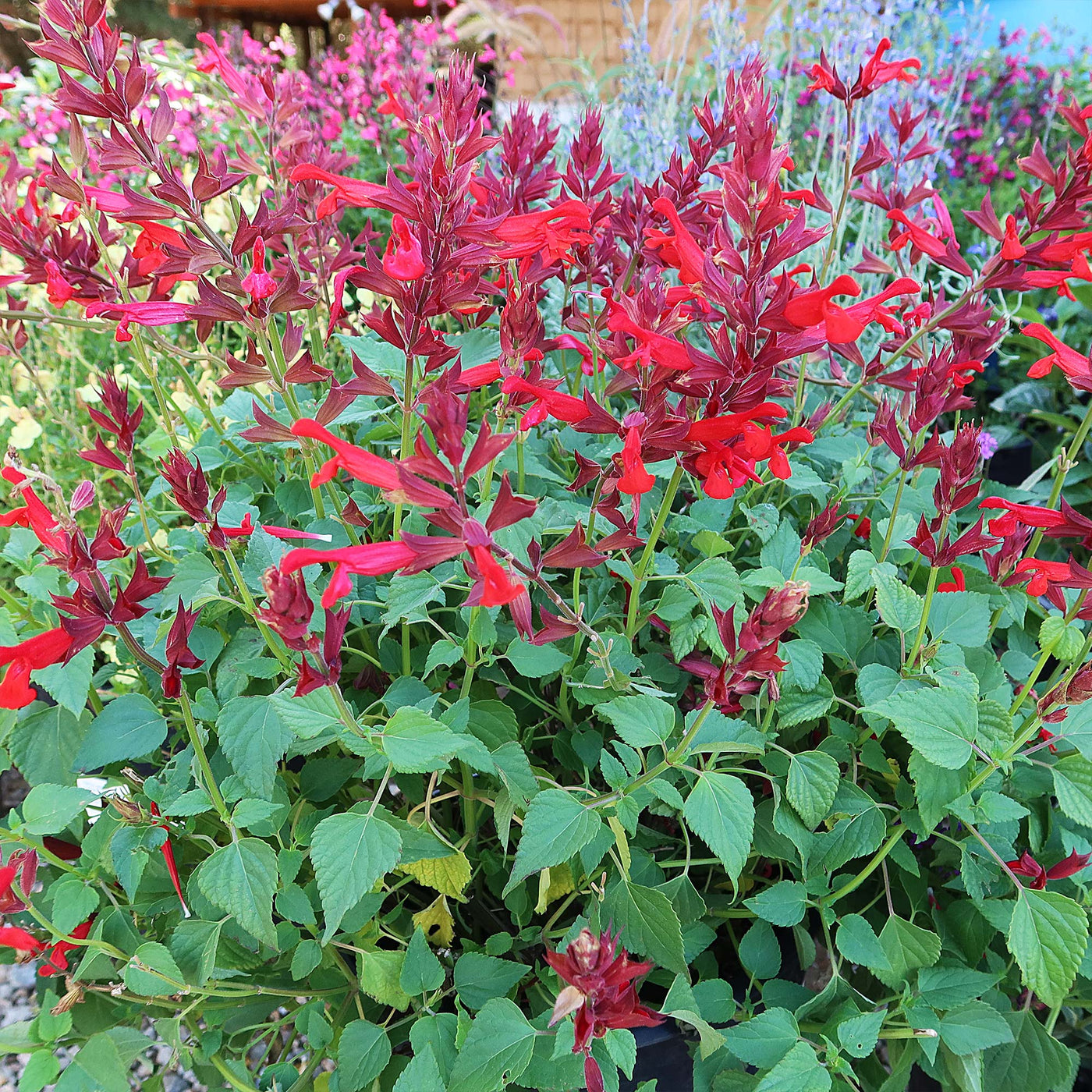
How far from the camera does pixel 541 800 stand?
704 mm

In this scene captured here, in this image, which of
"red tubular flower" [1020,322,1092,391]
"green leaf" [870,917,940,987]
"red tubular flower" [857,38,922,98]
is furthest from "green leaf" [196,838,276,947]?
"red tubular flower" [857,38,922,98]

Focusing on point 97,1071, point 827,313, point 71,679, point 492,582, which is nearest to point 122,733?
point 71,679

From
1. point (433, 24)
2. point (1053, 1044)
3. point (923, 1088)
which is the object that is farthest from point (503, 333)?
point (433, 24)

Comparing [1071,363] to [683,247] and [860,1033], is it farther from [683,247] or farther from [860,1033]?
[860,1033]

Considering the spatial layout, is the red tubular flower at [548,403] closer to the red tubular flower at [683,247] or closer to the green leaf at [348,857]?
the red tubular flower at [683,247]

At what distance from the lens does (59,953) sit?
81 centimetres

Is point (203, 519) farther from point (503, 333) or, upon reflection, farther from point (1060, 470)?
point (1060, 470)

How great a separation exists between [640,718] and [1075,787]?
419 millimetres

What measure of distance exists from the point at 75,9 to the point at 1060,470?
99 cm

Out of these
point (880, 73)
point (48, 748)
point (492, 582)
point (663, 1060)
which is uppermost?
point (880, 73)

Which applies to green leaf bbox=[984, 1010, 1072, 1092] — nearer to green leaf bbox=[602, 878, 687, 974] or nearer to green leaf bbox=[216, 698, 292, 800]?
green leaf bbox=[602, 878, 687, 974]

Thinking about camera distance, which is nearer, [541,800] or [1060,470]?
[541,800]

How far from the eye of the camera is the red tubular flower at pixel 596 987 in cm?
54

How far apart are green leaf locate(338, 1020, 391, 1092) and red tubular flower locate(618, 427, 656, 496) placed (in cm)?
57
